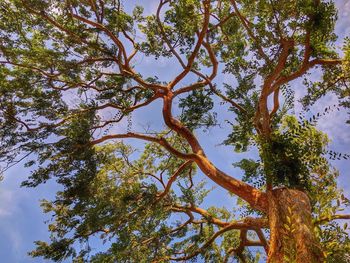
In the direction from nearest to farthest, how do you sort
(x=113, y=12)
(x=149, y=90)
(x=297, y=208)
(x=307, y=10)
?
1. (x=297, y=208)
2. (x=307, y=10)
3. (x=113, y=12)
4. (x=149, y=90)

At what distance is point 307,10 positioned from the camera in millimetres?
5703

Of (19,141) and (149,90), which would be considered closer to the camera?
(19,141)

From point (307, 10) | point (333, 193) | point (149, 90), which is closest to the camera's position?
point (333, 193)

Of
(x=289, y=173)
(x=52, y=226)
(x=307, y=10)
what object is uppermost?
(x=307, y=10)

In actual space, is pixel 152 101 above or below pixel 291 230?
above

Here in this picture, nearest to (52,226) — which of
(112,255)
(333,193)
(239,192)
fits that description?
(112,255)

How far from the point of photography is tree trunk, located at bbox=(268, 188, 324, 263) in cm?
343

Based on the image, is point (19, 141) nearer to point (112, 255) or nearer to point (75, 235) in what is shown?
point (75, 235)

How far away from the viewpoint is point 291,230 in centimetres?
336

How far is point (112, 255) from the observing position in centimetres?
750

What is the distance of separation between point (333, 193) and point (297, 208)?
952mm

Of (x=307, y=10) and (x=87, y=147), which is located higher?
(x=307, y=10)

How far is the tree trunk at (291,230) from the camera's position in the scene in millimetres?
3435

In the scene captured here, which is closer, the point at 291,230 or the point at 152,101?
the point at 291,230
